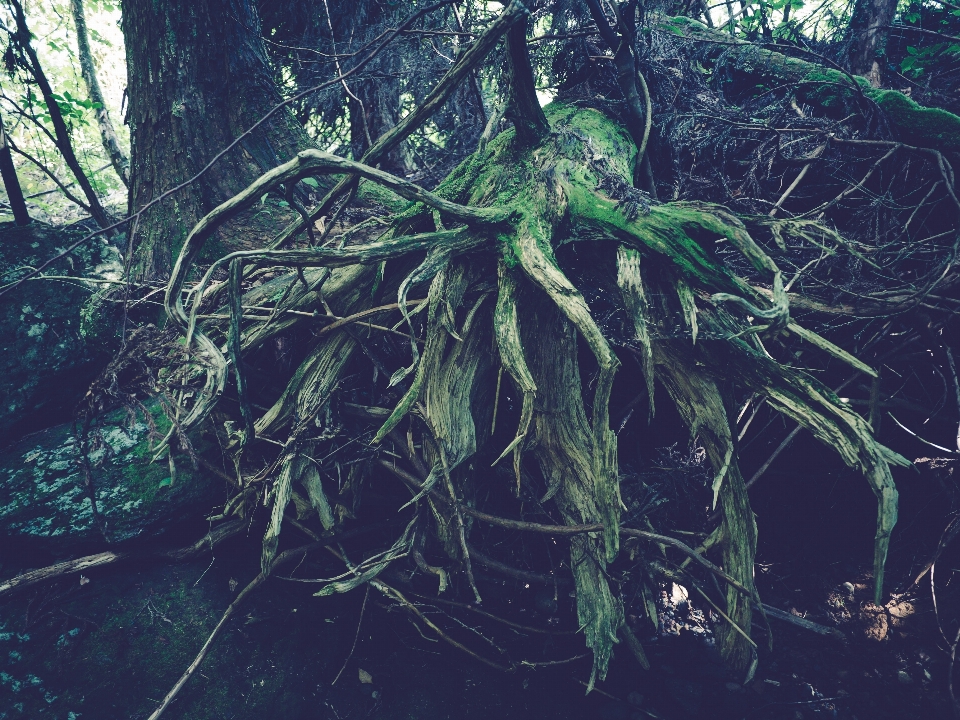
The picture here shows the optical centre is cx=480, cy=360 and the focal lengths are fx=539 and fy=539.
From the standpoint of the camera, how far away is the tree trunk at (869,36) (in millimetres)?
3744

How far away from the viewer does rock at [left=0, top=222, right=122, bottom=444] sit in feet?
10.6

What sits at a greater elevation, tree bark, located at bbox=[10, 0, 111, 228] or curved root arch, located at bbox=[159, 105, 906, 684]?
tree bark, located at bbox=[10, 0, 111, 228]

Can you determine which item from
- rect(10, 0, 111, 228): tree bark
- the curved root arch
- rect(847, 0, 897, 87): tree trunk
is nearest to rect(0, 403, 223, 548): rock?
the curved root arch

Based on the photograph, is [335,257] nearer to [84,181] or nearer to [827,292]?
[827,292]

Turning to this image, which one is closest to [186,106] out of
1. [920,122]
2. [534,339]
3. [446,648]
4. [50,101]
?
[50,101]

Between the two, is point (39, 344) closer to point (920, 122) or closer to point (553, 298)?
point (553, 298)

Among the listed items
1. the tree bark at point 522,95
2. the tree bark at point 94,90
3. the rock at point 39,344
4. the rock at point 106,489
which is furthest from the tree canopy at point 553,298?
the tree bark at point 94,90

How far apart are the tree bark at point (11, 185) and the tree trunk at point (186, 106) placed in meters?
1.21

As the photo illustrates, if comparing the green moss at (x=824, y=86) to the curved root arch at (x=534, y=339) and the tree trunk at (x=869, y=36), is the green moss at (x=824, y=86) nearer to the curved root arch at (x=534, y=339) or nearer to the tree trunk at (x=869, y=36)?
the tree trunk at (x=869, y=36)

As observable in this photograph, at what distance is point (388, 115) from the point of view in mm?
5062

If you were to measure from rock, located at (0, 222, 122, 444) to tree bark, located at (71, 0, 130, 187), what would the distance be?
11.0 ft

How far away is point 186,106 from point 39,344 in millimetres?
1742

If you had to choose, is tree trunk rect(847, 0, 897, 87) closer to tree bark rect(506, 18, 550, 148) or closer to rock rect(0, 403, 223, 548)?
tree bark rect(506, 18, 550, 148)

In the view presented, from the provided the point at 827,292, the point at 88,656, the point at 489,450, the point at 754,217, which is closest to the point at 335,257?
the point at 489,450
